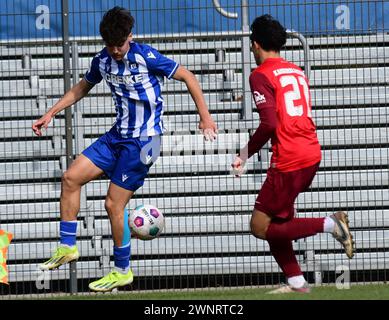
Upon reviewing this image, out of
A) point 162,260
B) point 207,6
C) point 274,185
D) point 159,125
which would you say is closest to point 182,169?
point 162,260

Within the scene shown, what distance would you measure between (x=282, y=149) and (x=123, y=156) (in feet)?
4.93

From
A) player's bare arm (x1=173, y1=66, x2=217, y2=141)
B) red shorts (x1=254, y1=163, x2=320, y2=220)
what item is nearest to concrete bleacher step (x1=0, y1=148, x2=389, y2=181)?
player's bare arm (x1=173, y1=66, x2=217, y2=141)

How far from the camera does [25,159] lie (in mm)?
12609

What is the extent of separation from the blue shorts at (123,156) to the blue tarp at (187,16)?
258cm

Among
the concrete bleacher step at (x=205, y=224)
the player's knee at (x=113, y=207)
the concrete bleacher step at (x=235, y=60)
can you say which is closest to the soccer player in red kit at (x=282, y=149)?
the player's knee at (x=113, y=207)

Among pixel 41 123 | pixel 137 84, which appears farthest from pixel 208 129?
pixel 41 123

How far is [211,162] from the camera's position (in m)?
12.6

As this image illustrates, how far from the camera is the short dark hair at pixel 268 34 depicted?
29.8 ft

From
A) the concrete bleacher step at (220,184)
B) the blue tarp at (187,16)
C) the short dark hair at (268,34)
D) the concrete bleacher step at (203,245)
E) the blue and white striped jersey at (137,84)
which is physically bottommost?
the concrete bleacher step at (203,245)

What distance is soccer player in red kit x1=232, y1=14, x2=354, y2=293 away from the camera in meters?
8.87

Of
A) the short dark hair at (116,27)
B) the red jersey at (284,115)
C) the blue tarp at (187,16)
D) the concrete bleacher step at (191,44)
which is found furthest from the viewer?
the concrete bleacher step at (191,44)

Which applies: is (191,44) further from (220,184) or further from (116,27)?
(116,27)

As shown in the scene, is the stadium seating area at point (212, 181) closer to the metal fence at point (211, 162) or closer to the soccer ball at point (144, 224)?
the metal fence at point (211, 162)
